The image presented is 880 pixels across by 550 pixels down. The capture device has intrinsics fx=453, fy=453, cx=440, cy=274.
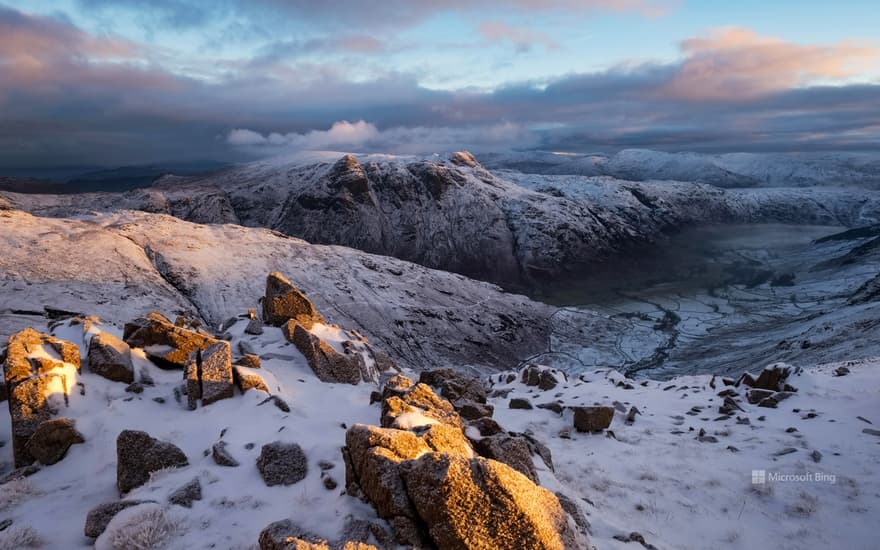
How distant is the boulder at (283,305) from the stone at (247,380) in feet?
34.5

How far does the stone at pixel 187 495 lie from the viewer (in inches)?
412

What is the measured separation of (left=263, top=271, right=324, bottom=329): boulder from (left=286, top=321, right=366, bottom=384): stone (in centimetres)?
443

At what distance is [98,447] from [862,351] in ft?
256

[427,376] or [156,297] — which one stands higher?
[427,376]

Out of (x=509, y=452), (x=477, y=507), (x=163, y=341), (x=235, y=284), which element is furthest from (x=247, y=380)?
(x=235, y=284)

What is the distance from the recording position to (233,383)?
17.5m

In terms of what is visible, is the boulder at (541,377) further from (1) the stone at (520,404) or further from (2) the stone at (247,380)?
(2) the stone at (247,380)

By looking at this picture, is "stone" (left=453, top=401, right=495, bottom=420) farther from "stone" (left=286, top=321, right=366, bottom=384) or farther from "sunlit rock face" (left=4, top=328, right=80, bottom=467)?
"sunlit rock face" (left=4, top=328, right=80, bottom=467)

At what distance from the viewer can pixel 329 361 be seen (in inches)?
909

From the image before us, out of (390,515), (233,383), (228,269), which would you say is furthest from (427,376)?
(228,269)

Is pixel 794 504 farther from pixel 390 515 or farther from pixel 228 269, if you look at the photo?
pixel 228 269

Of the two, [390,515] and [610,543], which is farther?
[610,543]

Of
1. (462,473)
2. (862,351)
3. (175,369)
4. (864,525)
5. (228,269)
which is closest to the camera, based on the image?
(462,473)

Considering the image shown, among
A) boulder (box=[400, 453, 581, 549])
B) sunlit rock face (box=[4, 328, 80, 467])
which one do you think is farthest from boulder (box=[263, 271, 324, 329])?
boulder (box=[400, 453, 581, 549])
